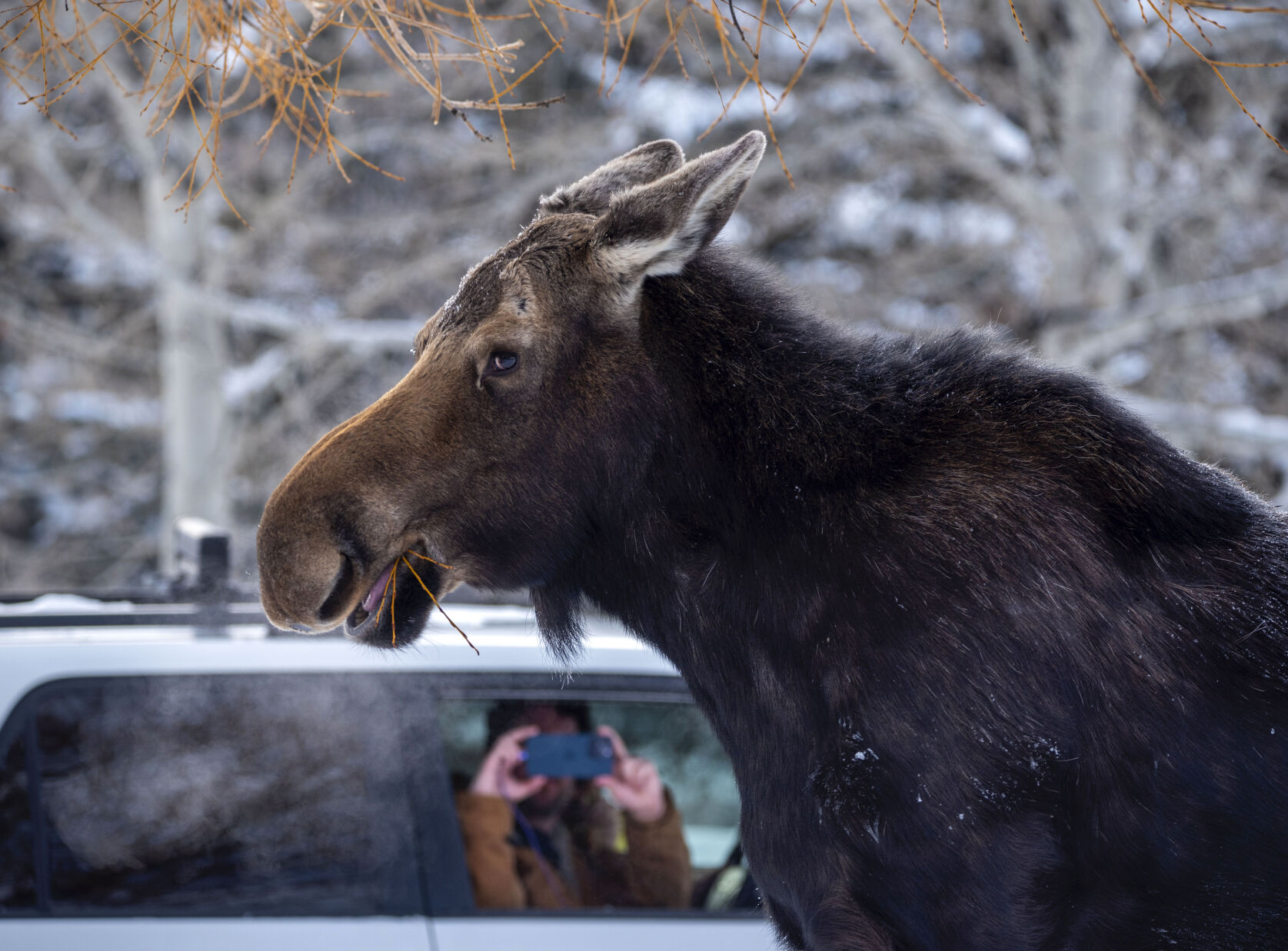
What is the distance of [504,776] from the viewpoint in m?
3.13

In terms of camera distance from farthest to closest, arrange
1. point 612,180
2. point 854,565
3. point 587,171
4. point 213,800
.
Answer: point 587,171
point 213,800
point 612,180
point 854,565

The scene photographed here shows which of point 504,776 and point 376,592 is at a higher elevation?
point 376,592

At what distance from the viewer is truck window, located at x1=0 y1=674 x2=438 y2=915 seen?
295 centimetres

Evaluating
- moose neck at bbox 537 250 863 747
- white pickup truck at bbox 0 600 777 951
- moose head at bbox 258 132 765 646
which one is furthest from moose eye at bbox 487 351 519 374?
white pickup truck at bbox 0 600 777 951

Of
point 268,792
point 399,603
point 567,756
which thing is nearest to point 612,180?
point 399,603

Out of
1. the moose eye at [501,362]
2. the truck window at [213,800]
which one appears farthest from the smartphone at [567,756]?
the moose eye at [501,362]

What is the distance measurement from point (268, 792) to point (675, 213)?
79.9 inches

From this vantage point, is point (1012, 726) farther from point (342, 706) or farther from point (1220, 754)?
point (342, 706)

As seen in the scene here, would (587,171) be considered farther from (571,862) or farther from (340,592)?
(340,592)

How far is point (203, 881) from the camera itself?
299 cm

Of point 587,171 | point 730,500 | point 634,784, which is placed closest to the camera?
point 730,500

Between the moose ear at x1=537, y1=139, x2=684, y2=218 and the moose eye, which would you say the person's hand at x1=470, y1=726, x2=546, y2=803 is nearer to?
the moose eye

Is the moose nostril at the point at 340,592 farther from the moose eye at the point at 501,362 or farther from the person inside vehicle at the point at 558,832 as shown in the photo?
the person inside vehicle at the point at 558,832

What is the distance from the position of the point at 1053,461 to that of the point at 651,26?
1096 cm
